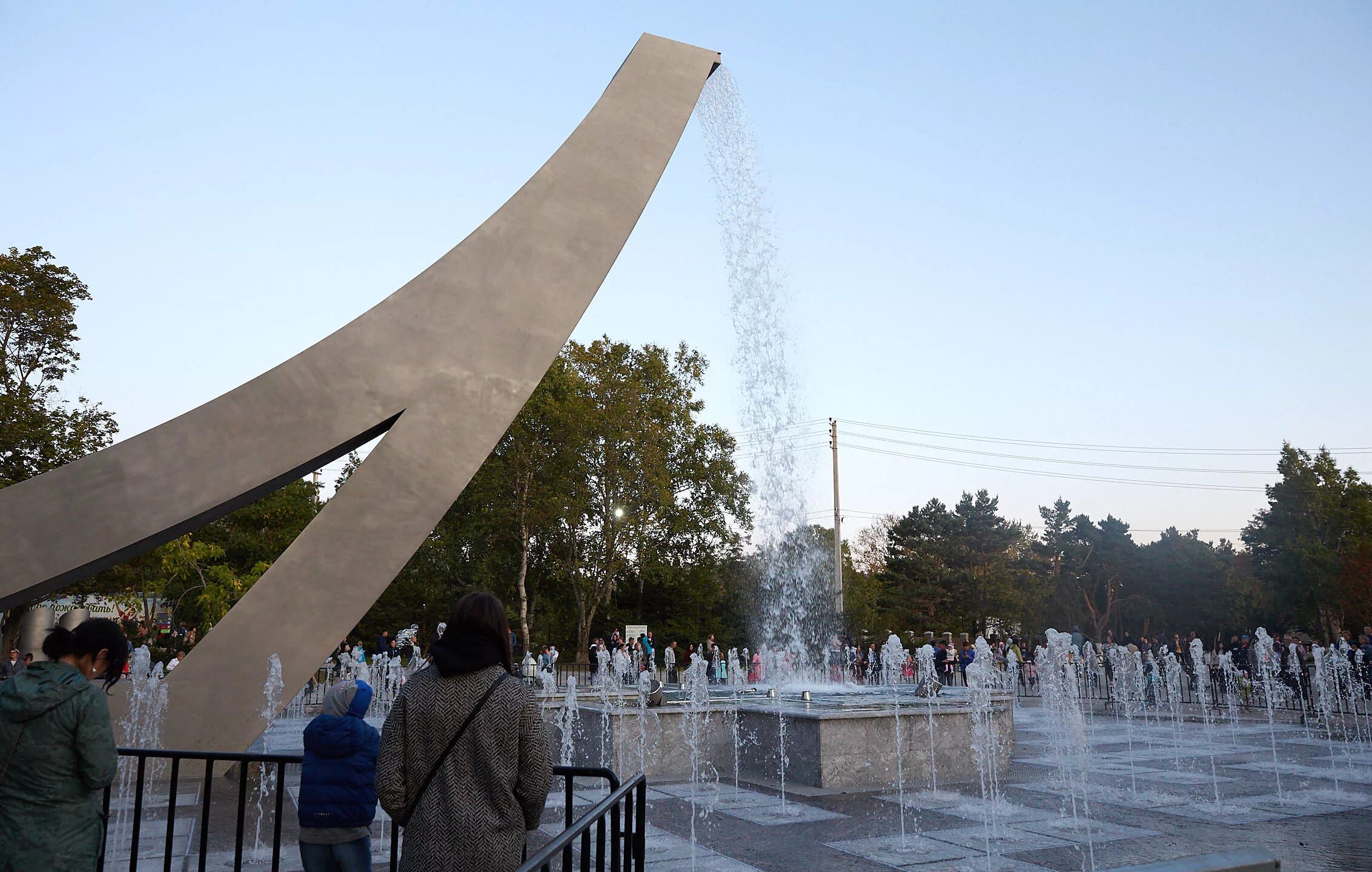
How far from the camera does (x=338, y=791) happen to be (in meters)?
3.36

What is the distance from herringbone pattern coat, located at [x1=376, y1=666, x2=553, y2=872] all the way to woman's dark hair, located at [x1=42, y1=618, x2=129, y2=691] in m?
1.07

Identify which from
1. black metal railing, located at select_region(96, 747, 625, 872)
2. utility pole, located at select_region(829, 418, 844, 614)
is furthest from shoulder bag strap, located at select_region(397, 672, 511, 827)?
utility pole, located at select_region(829, 418, 844, 614)

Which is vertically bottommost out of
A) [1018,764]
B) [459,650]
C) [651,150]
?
[1018,764]

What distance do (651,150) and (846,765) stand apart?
582 centimetres

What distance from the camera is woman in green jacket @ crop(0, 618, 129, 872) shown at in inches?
103

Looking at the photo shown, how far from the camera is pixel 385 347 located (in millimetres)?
7145

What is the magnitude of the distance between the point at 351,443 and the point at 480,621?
4867mm

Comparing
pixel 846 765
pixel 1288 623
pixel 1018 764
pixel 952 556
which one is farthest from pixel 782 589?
pixel 1288 623

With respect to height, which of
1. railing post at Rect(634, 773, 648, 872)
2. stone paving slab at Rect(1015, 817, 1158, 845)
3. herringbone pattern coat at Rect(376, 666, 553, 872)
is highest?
herringbone pattern coat at Rect(376, 666, 553, 872)

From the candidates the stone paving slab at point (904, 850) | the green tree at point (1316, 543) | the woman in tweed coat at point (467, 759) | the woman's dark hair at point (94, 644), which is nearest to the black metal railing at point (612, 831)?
the woman in tweed coat at point (467, 759)

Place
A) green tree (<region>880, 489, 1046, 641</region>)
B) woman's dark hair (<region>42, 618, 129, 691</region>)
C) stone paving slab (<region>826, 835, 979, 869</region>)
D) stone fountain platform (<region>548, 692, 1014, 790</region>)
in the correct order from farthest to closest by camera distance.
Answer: green tree (<region>880, 489, 1046, 641</region>) < stone fountain platform (<region>548, 692, 1014, 790</region>) < stone paving slab (<region>826, 835, 979, 869</region>) < woman's dark hair (<region>42, 618, 129, 691</region>)

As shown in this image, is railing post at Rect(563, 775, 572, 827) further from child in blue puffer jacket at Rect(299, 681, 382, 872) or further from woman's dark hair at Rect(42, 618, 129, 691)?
woman's dark hair at Rect(42, 618, 129, 691)

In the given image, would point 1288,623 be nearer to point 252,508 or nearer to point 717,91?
point 717,91

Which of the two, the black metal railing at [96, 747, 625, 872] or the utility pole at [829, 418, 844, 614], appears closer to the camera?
the black metal railing at [96, 747, 625, 872]
